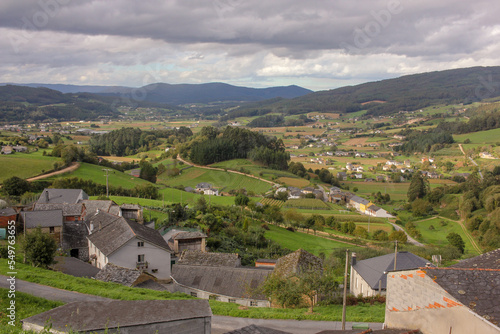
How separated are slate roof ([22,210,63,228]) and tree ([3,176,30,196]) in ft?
54.1

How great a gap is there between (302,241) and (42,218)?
22437 mm

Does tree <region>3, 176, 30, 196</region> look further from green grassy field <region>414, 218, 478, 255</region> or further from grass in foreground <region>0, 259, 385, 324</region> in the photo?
green grassy field <region>414, 218, 478, 255</region>

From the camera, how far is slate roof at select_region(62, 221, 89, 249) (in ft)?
76.6

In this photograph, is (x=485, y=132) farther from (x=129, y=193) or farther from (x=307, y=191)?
(x=129, y=193)

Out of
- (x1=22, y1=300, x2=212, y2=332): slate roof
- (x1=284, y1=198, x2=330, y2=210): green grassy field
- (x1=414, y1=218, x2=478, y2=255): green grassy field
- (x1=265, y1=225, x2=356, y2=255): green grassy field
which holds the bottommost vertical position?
(x1=414, y1=218, x2=478, y2=255): green grassy field

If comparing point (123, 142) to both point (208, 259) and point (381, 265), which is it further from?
point (381, 265)

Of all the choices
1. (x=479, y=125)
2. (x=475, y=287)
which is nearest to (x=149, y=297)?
(x=475, y=287)

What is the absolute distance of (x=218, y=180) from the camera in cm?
6494

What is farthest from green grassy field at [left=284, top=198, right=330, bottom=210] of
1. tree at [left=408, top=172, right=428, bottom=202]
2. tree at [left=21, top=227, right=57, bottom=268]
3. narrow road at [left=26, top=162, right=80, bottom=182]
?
tree at [left=21, top=227, right=57, bottom=268]

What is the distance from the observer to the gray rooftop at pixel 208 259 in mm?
22453

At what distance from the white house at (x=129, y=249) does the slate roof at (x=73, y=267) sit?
3.71ft

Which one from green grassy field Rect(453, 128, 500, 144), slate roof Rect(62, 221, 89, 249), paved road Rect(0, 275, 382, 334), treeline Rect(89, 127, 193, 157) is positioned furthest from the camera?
green grassy field Rect(453, 128, 500, 144)

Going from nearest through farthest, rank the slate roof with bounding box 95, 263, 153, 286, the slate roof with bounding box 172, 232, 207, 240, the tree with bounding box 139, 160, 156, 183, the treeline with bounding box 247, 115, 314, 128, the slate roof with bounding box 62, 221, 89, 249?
the slate roof with bounding box 95, 263, 153, 286, the slate roof with bounding box 62, 221, 89, 249, the slate roof with bounding box 172, 232, 207, 240, the tree with bounding box 139, 160, 156, 183, the treeline with bounding box 247, 115, 314, 128

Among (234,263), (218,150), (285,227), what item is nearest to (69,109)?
(218,150)
